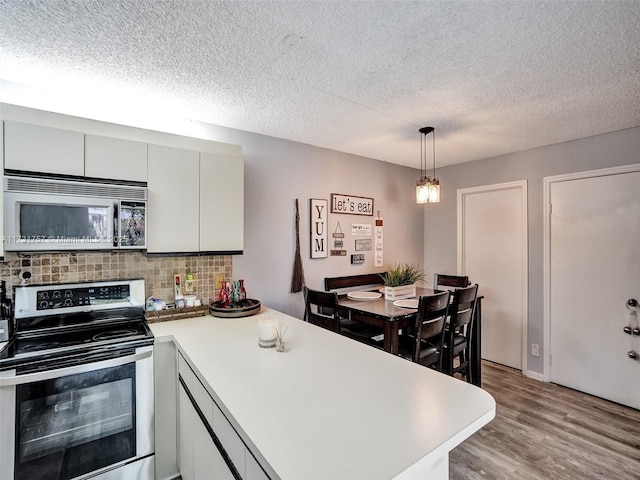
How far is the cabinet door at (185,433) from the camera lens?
1.55 metres

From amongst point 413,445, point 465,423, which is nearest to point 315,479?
point 413,445

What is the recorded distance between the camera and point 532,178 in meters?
3.30

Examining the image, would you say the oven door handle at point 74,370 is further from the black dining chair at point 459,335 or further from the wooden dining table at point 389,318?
the black dining chair at point 459,335

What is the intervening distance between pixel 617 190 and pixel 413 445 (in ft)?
10.4

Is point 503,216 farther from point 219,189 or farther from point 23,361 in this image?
point 23,361

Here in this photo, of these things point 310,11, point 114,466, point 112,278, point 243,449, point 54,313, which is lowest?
point 114,466

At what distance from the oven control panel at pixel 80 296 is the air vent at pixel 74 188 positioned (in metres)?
0.59

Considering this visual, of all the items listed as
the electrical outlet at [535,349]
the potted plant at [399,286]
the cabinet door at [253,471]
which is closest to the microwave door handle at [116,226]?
the cabinet door at [253,471]

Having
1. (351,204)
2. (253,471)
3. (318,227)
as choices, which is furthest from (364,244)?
(253,471)

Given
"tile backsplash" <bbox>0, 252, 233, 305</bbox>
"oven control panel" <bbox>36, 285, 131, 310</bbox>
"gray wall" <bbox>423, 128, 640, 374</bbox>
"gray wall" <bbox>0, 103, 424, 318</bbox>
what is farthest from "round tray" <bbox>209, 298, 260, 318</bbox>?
"gray wall" <bbox>423, 128, 640, 374</bbox>

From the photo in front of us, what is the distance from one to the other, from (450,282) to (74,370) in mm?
3196

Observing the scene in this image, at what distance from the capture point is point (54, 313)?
1874 mm

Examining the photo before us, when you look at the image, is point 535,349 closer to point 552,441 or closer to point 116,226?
point 552,441

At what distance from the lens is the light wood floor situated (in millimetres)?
1971
